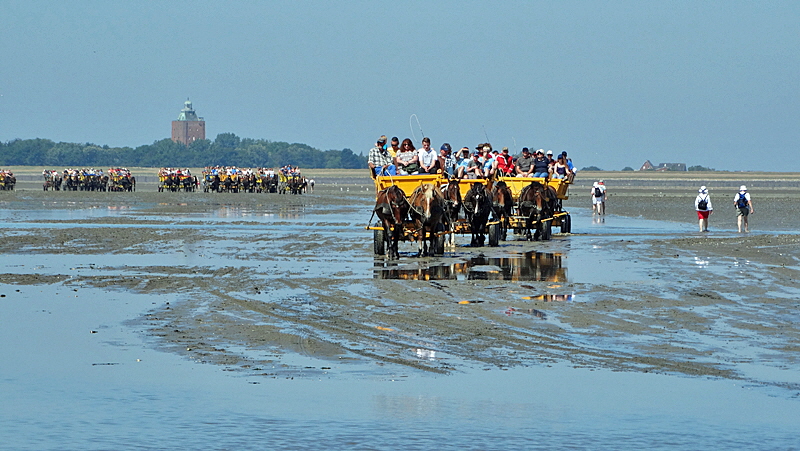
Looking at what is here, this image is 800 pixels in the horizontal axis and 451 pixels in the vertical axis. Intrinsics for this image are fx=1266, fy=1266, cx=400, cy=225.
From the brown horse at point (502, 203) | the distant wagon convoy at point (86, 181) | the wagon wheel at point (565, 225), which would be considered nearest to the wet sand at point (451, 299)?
the brown horse at point (502, 203)

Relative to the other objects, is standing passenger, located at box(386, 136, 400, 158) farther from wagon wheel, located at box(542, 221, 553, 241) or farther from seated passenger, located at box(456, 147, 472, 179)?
wagon wheel, located at box(542, 221, 553, 241)

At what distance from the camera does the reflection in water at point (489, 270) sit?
1802cm

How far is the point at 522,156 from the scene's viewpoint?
29359 millimetres

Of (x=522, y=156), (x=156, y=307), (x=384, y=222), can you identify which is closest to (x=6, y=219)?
(x=522, y=156)

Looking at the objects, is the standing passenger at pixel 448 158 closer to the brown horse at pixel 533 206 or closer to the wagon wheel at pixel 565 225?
the brown horse at pixel 533 206

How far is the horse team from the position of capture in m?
21.1

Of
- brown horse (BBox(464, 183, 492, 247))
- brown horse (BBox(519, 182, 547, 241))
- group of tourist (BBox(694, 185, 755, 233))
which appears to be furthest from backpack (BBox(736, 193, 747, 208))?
brown horse (BBox(464, 183, 492, 247))

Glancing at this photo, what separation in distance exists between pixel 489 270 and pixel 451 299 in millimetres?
4351

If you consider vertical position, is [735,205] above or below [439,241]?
above

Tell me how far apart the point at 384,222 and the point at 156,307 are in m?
7.46

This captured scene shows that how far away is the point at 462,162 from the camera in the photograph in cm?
2695

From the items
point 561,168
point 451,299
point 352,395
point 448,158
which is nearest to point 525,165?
point 561,168

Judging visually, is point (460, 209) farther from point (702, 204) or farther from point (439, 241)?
point (702, 204)

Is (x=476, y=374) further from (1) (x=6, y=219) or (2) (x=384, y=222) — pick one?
(1) (x=6, y=219)
